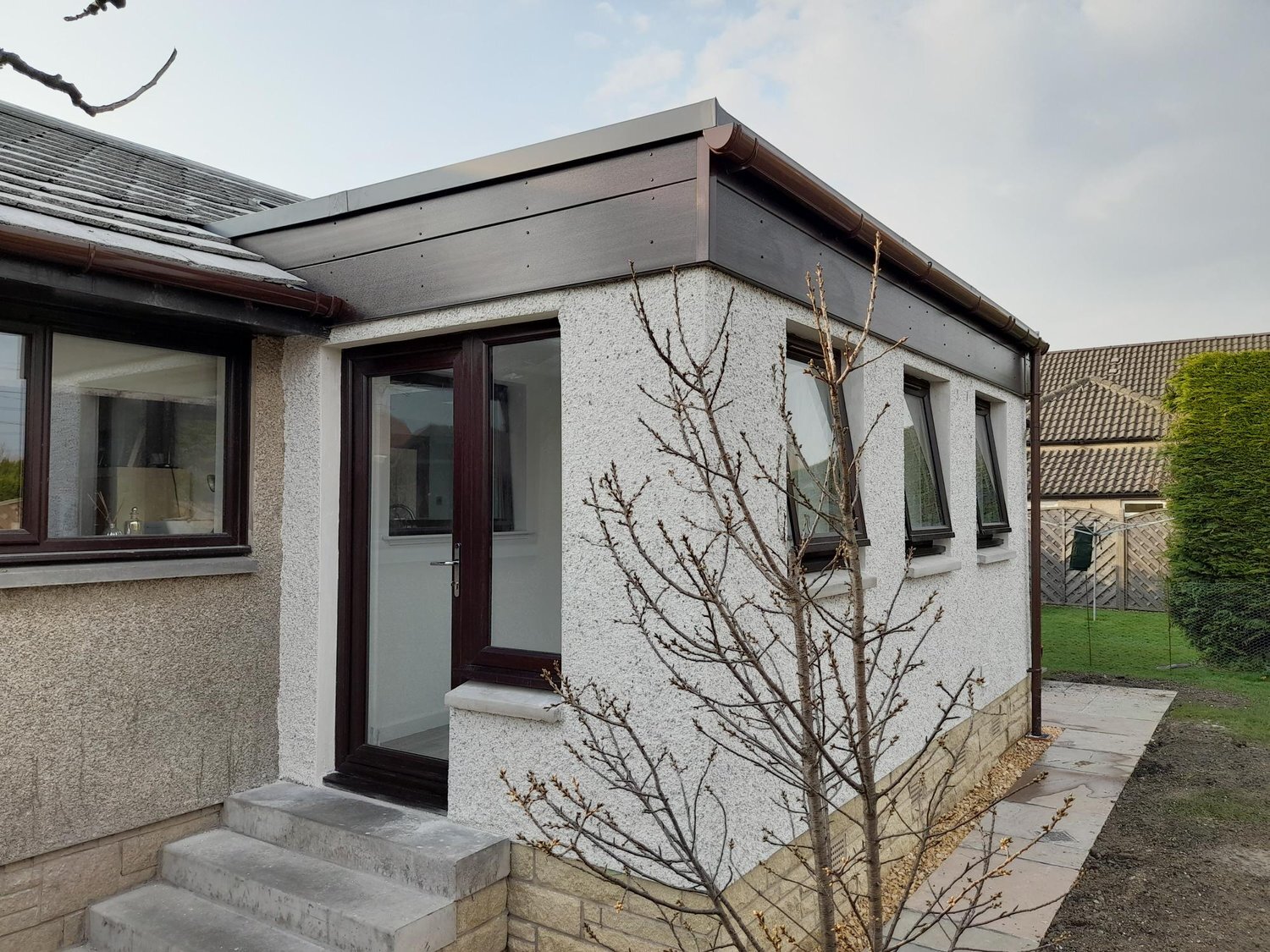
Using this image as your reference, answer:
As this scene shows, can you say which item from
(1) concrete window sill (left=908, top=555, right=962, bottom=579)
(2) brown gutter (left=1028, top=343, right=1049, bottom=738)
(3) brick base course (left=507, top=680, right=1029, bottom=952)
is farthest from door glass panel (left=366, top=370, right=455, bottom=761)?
(2) brown gutter (left=1028, top=343, right=1049, bottom=738)

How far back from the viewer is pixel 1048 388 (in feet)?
87.4

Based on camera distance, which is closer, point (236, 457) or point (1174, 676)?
point (236, 457)

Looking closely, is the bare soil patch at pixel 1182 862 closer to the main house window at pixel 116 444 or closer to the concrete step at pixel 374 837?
the concrete step at pixel 374 837

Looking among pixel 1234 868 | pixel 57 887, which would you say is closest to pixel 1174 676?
pixel 1234 868

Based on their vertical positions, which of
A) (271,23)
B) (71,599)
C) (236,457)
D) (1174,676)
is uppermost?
(271,23)

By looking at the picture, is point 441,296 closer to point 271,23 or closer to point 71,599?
point 71,599

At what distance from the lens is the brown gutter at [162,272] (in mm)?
3592

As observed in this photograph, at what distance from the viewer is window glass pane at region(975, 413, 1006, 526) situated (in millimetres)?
7949

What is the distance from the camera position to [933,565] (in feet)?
19.6

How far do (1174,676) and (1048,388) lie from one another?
16.9 m

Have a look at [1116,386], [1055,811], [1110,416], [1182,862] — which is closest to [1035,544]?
[1055,811]

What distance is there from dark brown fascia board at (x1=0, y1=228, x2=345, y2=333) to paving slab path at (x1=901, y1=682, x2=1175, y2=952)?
Answer: 4.04 metres

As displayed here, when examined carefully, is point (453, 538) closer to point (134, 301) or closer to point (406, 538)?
point (406, 538)

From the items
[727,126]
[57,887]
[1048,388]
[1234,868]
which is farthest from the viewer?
[1048,388]
